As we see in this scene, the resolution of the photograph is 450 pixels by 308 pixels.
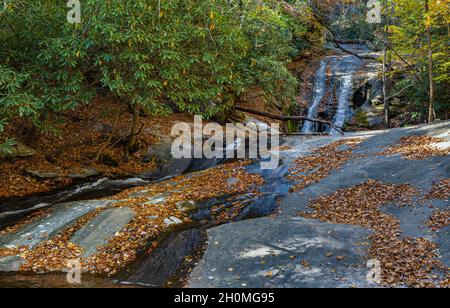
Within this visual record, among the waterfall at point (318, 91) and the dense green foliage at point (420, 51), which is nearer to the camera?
the dense green foliage at point (420, 51)

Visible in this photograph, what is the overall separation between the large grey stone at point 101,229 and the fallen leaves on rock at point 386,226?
13.3 feet

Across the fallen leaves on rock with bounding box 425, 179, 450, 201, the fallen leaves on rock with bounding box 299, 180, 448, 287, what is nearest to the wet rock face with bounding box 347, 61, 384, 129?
the fallen leaves on rock with bounding box 299, 180, 448, 287

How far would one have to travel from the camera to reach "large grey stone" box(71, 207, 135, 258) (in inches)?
269

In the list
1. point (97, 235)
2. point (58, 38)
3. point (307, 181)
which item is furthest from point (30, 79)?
point (307, 181)

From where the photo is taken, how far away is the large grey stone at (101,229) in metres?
6.82

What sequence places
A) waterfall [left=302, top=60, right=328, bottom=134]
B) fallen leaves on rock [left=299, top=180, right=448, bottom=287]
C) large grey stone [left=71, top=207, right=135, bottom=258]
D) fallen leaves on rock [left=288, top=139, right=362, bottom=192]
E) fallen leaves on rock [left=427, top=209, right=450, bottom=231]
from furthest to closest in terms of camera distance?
waterfall [left=302, top=60, right=328, bottom=134], fallen leaves on rock [left=288, top=139, right=362, bottom=192], large grey stone [left=71, top=207, right=135, bottom=258], fallen leaves on rock [left=427, top=209, right=450, bottom=231], fallen leaves on rock [left=299, top=180, right=448, bottom=287]

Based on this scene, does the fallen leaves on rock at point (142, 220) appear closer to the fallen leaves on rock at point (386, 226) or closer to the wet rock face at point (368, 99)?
the fallen leaves on rock at point (386, 226)

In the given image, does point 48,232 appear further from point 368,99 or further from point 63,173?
point 368,99

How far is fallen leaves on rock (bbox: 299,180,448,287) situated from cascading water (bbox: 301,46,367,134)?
1331 centimetres

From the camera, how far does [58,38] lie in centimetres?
819

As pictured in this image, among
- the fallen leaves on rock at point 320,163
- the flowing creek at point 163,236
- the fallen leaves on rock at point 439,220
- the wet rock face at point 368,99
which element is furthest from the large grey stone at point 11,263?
the wet rock face at point 368,99

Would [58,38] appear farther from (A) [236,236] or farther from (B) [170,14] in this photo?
(A) [236,236]

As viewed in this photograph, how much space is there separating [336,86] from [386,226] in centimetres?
2028

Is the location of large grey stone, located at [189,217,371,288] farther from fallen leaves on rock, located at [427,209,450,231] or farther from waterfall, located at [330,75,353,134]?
waterfall, located at [330,75,353,134]
